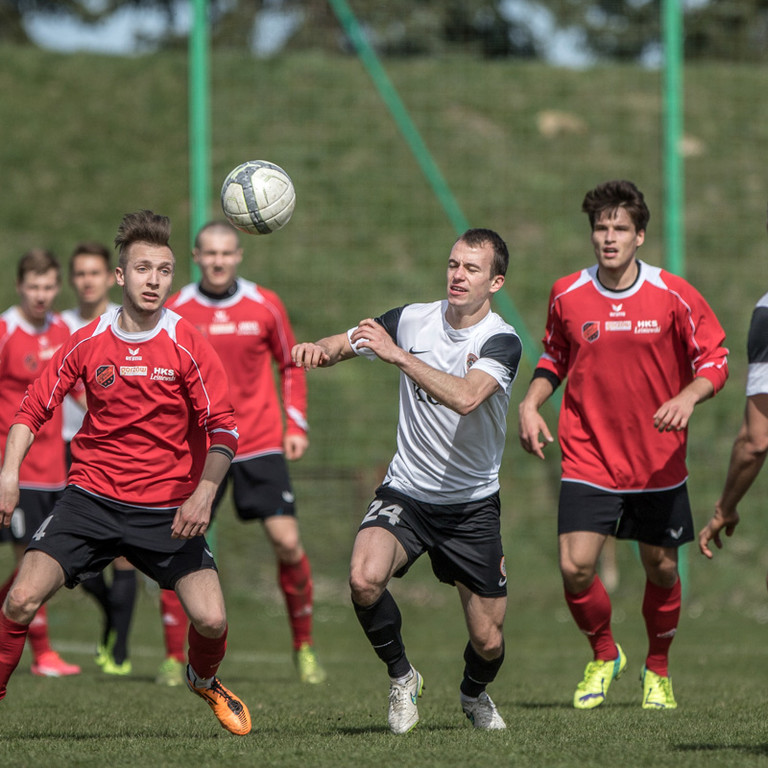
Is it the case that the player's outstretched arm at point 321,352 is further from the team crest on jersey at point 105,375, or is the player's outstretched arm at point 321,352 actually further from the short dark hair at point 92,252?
the short dark hair at point 92,252

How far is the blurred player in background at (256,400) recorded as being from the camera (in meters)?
8.04

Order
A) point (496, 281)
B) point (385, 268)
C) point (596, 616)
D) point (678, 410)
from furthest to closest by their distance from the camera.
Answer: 1. point (385, 268)
2. point (596, 616)
3. point (678, 410)
4. point (496, 281)

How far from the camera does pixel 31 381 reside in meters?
8.46

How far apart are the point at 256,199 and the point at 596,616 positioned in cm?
304

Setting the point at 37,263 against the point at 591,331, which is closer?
the point at 591,331

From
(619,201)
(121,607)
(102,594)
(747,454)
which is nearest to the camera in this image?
(747,454)

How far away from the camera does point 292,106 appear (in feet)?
59.9

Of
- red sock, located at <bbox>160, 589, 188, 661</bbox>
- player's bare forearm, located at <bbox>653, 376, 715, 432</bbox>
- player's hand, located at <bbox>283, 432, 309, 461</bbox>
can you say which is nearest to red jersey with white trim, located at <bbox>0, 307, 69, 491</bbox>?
red sock, located at <bbox>160, 589, 188, 661</bbox>

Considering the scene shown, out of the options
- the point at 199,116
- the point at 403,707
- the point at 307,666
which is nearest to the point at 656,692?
the point at 403,707

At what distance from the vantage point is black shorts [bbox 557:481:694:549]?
6602 millimetres

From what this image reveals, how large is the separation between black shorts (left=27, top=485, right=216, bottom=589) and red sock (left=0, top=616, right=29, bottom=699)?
0.29 m

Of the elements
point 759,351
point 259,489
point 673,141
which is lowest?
point 259,489

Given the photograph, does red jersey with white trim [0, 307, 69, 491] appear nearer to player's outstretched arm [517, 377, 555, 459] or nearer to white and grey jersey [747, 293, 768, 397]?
player's outstretched arm [517, 377, 555, 459]

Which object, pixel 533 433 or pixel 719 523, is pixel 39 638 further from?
pixel 719 523
